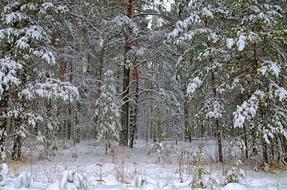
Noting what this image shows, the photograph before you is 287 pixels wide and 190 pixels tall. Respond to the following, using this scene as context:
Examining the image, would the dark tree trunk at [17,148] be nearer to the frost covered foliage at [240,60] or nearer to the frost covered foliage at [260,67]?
the frost covered foliage at [240,60]

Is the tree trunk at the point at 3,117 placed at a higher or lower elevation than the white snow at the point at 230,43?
lower

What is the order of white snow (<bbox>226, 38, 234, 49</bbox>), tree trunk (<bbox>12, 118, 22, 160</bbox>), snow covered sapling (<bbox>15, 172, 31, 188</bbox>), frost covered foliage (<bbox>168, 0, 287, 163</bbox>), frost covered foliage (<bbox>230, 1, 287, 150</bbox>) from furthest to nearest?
tree trunk (<bbox>12, 118, 22, 160</bbox>) → white snow (<bbox>226, 38, 234, 49</bbox>) → frost covered foliage (<bbox>168, 0, 287, 163</bbox>) → frost covered foliage (<bbox>230, 1, 287, 150</bbox>) → snow covered sapling (<bbox>15, 172, 31, 188</bbox>)

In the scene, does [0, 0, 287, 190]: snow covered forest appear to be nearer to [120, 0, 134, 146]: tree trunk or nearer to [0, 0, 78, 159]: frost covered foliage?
[0, 0, 78, 159]: frost covered foliage

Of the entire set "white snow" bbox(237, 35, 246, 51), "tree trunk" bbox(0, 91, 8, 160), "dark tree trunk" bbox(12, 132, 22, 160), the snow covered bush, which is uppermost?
"white snow" bbox(237, 35, 246, 51)

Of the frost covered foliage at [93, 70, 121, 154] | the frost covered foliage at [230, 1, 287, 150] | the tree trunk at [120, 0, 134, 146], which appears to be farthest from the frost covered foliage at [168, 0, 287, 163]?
the tree trunk at [120, 0, 134, 146]

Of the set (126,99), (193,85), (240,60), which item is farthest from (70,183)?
(126,99)

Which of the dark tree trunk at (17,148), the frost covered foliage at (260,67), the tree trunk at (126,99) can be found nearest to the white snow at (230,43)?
the frost covered foliage at (260,67)

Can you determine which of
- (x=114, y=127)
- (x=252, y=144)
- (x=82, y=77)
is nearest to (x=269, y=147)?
(x=252, y=144)

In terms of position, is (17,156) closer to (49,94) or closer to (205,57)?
(49,94)

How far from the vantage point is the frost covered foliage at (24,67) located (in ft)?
38.1

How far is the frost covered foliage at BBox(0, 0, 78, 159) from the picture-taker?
1160 centimetres

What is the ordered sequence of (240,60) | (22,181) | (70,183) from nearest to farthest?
(70,183) < (22,181) < (240,60)

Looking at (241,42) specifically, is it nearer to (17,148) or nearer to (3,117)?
(3,117)

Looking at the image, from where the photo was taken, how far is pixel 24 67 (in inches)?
488
